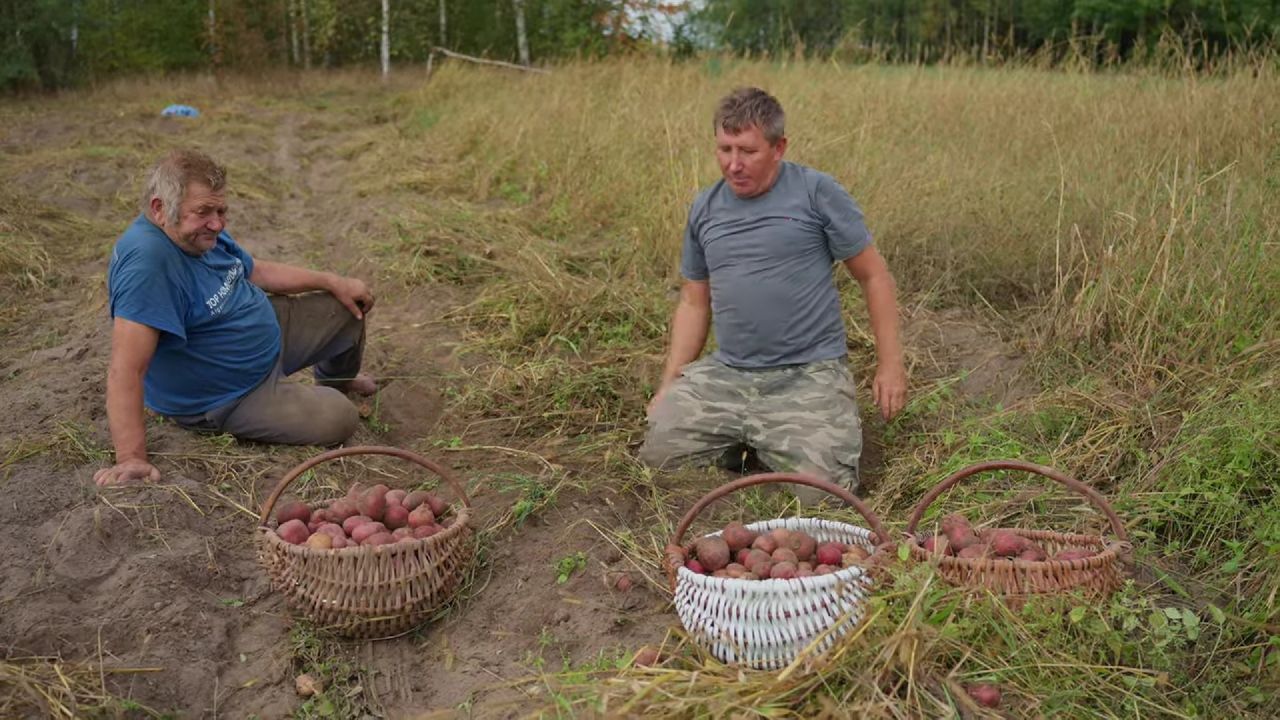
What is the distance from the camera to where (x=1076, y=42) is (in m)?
8.04

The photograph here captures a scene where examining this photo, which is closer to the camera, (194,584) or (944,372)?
(194,584)

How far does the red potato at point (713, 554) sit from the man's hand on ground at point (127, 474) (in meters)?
2.03

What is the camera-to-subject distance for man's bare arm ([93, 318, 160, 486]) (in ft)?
11.8

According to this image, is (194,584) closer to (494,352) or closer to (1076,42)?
(494,352)

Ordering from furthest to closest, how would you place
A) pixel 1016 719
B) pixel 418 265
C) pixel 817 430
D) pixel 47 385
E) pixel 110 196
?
pixel 110 196
pixel 418 265
pixel 47 385
pixel 817 430
pixel 1016 719

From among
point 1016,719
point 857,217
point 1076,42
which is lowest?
point 1016,719

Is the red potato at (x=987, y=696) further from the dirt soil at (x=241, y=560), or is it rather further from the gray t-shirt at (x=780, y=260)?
the gray t-shirt at (x=780, y=260)

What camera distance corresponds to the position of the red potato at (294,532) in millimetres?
2984

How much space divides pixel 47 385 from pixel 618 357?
2603 millimetres

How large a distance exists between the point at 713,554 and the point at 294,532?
120 cm

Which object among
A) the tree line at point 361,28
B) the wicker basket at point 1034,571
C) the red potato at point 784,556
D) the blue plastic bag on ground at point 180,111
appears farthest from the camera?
the tree line at point 361,28

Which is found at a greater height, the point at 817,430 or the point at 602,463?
the point at 817,430

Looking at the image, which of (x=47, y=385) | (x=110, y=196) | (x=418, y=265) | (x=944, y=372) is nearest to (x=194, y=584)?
(x=47, y=385)

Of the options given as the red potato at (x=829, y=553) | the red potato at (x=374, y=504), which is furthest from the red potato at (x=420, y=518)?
the red potato at (x=829, y=553)
